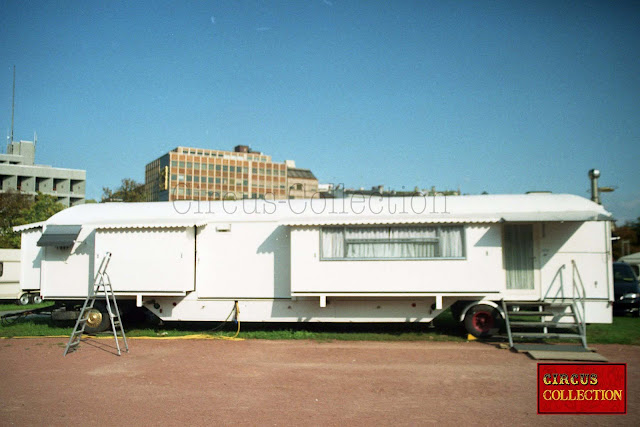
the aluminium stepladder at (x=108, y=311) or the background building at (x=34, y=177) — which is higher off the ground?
the background building at (x=34, y=177)

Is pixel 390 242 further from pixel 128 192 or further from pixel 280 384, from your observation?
pixel 128 192

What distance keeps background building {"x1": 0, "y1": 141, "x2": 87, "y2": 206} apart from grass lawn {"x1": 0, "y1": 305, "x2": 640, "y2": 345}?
71958 mm

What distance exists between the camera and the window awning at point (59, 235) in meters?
13.5

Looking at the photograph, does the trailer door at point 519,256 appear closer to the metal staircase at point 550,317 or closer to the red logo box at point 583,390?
the metal staircase at point 550,317

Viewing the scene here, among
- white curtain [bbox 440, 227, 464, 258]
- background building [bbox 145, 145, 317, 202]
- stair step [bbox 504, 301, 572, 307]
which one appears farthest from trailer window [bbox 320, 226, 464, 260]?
background building [bbox 145, 145, 317, 202]

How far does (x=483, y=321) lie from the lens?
12.4 metres

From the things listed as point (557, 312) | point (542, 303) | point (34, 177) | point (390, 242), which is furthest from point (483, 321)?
point (34, 177)

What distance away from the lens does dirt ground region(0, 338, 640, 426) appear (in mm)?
6859

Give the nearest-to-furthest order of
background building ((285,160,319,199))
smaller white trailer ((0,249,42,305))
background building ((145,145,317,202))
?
smaller white trailer ((0,249,42,305))
background building ((145,145,317,202))
background building ((285,160,319,199))

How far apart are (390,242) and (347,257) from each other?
111cm

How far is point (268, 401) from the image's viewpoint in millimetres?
7547

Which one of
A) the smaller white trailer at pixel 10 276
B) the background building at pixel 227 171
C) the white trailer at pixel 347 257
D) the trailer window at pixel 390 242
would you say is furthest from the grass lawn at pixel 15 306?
the background building at pixel 227 171

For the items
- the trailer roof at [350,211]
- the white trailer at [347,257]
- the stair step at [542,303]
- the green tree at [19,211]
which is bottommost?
the stair step at [542,303]

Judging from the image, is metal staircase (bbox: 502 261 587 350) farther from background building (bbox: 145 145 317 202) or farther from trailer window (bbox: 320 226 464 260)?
background building (bbox: 145 145 317 202)
